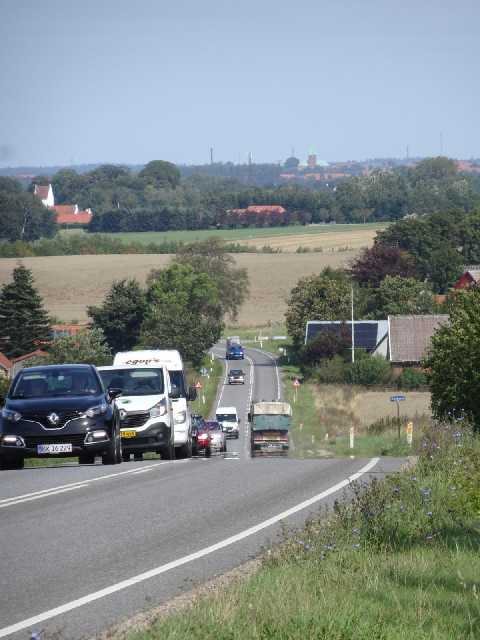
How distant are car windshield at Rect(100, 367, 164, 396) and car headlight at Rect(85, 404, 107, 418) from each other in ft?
10.5

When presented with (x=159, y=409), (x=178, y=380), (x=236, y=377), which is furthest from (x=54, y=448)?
(x=236, y=377)

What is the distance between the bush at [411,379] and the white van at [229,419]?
1996cm

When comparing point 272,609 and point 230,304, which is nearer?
point 272,609

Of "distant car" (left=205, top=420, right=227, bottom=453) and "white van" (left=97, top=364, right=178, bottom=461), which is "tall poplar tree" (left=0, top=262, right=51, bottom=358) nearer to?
"distant car" (left=205, top=420, right=227, bottom=453)

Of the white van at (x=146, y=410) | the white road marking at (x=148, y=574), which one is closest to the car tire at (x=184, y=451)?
the white van at (x=146, y=410)

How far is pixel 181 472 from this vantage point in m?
16.9

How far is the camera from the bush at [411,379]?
70562 millimetres

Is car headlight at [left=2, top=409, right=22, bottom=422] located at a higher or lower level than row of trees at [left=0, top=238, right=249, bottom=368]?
higher

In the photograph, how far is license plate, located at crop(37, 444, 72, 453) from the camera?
695 inches

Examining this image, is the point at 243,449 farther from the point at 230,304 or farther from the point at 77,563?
the point at 230,304

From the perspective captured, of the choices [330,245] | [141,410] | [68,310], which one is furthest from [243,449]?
[330,245]

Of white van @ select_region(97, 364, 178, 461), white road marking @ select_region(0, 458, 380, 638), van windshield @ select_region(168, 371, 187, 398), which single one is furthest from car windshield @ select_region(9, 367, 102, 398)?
white road marking @ select_region(0, 458, 380, 638)

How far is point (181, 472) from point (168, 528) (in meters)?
5.89

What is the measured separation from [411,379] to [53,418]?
5510 cm
